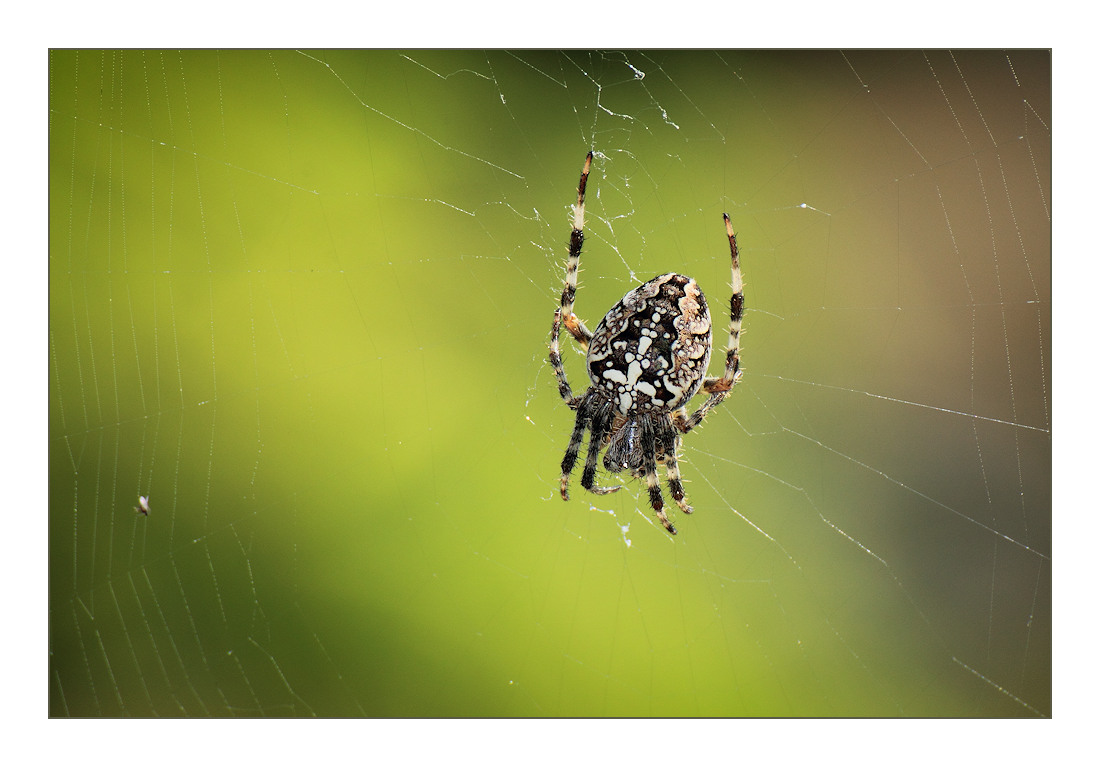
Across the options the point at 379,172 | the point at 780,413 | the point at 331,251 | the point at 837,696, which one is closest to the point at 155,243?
the point at 331,251

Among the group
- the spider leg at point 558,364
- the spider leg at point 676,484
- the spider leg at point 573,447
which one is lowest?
the spider leg at point 676,484

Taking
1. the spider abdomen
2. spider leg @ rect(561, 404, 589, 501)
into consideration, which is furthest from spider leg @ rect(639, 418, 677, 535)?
the spider abdomen

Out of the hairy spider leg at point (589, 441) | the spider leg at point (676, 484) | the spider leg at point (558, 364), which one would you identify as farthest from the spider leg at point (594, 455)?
the spider leg at point (676, 484)

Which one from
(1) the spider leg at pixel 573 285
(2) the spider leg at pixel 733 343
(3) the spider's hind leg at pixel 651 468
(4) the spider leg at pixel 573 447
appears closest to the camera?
(2) the spider leg at pixel 733 343

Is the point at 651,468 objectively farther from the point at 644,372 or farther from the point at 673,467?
the point at 644,372

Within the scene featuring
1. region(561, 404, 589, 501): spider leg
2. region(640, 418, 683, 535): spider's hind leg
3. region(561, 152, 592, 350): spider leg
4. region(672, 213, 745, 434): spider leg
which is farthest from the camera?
region(561, 404, 589, 501): spider leg

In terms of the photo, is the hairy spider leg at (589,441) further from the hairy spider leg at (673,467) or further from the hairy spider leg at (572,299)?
the hairy spider leg at (572,299)

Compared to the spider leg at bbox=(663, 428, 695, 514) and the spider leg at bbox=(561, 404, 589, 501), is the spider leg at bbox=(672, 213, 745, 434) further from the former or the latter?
the spider leg at bbox=(561, 404, 589, 501)
